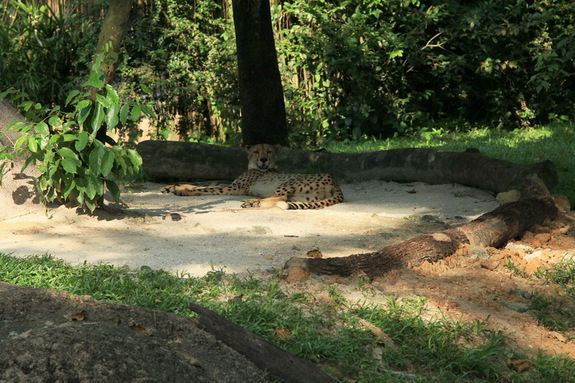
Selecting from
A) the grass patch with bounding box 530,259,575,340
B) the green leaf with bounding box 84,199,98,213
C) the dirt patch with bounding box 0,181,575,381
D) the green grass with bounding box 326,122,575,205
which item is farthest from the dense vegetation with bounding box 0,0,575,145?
the grass patch with bounding box 530,259,575,340

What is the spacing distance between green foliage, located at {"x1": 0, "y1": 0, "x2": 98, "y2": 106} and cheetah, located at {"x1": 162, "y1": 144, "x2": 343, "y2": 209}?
16.0 feet

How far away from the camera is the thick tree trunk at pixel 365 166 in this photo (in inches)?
285

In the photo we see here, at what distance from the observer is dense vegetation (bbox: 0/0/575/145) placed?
40.1 feet

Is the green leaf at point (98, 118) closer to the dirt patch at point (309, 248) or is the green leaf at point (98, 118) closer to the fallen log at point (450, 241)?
the dirt patch at point (309, 248)

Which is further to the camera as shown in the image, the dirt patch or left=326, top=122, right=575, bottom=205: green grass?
left=326, top=122, right=575, bottom=205: green grass

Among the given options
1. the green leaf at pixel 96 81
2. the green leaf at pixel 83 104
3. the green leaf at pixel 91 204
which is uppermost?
the green leaf at pixel 96 81

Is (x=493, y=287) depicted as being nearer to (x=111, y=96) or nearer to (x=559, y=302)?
(x=559, y=302)

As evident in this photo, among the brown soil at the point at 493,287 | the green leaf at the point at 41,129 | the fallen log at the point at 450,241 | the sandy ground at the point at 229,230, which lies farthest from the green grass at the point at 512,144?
the green leaf at the point at 41,129

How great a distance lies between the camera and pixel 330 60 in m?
12.1

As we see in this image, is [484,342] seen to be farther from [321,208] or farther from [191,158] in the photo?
[191,158]

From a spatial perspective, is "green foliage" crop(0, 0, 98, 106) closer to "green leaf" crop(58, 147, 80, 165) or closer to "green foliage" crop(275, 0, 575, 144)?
"green foliage" crop(275, 0, 575, 144)

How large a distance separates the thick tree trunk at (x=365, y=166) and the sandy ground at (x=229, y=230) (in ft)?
0.83

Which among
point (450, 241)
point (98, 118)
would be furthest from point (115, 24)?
point (450, 241)

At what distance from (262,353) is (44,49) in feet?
36.4
